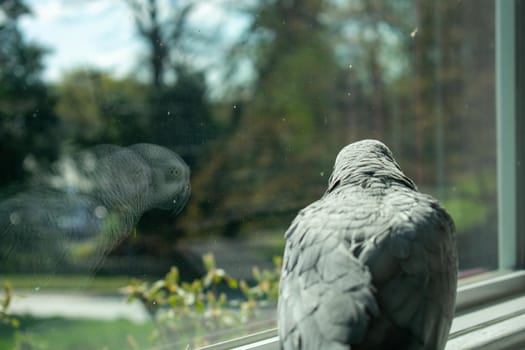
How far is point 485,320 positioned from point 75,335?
101 cm

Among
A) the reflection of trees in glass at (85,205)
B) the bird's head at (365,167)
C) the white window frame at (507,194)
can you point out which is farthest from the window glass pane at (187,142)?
the bird's head at (365,167)

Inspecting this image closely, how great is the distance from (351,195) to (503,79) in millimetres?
983

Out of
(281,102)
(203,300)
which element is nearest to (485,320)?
(203,300)

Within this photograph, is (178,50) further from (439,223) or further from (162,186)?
(439,223)

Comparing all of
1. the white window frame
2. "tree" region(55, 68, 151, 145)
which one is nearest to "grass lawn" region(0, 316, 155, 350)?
"tree" region(55, 68, 151, 145)

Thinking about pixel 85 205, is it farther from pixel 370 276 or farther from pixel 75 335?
pixel 370 276

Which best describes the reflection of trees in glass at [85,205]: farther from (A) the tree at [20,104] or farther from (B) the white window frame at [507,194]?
(B) the white window frame at [507,194]

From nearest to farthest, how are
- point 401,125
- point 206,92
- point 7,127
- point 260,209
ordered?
1. point 7,127
2. point 206,92
3. point 260,209
4. point 401,125

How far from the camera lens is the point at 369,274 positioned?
0.77 metres

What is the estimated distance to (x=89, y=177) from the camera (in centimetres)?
107

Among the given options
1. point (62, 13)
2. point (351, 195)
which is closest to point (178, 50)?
point (62, 13)

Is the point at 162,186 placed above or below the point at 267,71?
below

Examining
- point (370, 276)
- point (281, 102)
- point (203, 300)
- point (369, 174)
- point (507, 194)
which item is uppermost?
point (281, 102)

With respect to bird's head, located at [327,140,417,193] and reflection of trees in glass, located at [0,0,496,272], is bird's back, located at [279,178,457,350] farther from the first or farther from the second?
reflection of trees in glass, located at [0,0,496,272]
